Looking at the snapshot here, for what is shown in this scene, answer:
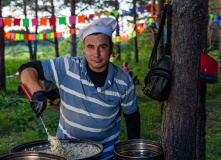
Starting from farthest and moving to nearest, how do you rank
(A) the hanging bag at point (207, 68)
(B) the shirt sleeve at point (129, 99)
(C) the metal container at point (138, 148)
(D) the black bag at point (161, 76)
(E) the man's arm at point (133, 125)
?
(A) the hanging bag at point (207, 68) → (E) the man's arm at point (133, 125) → (B) the shirt sleeve at point (129, 99) → (D) the black bag at point (161, 76) → (C) the metal container at point (138, 148)

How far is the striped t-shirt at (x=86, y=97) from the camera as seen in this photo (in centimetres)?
203

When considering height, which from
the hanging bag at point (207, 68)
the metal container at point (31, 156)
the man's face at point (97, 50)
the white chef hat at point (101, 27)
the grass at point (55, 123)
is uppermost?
the white chef hat at point (101, 27)

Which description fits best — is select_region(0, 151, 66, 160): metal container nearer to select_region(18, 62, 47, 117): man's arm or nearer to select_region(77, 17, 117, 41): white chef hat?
select_region(18, 62, 47, 117): man's arm

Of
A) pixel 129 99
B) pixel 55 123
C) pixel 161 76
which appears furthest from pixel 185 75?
pixel 55 123

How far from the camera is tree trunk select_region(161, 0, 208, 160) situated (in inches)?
80.0

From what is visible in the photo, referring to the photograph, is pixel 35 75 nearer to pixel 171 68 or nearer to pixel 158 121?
pixel 171 68

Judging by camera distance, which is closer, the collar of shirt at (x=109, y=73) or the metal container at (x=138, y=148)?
the metal container at (x=138, y=148)

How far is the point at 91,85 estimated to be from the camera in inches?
80.4

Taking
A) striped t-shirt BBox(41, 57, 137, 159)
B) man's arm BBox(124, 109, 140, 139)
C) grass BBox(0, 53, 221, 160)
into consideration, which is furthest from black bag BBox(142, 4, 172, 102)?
grass BBox(0, 53, 221, 160)

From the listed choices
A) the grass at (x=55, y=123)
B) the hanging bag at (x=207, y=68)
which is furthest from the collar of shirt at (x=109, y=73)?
the grass at (x=55, y=123)

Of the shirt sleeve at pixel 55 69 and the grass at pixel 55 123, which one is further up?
the shirt sleeve at pixel 55 69

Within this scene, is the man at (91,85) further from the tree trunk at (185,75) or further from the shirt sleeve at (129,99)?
the tree trunk at (185,75)

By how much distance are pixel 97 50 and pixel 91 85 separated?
0.28 m

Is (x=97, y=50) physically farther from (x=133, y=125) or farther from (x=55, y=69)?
(x=133, y=125)
